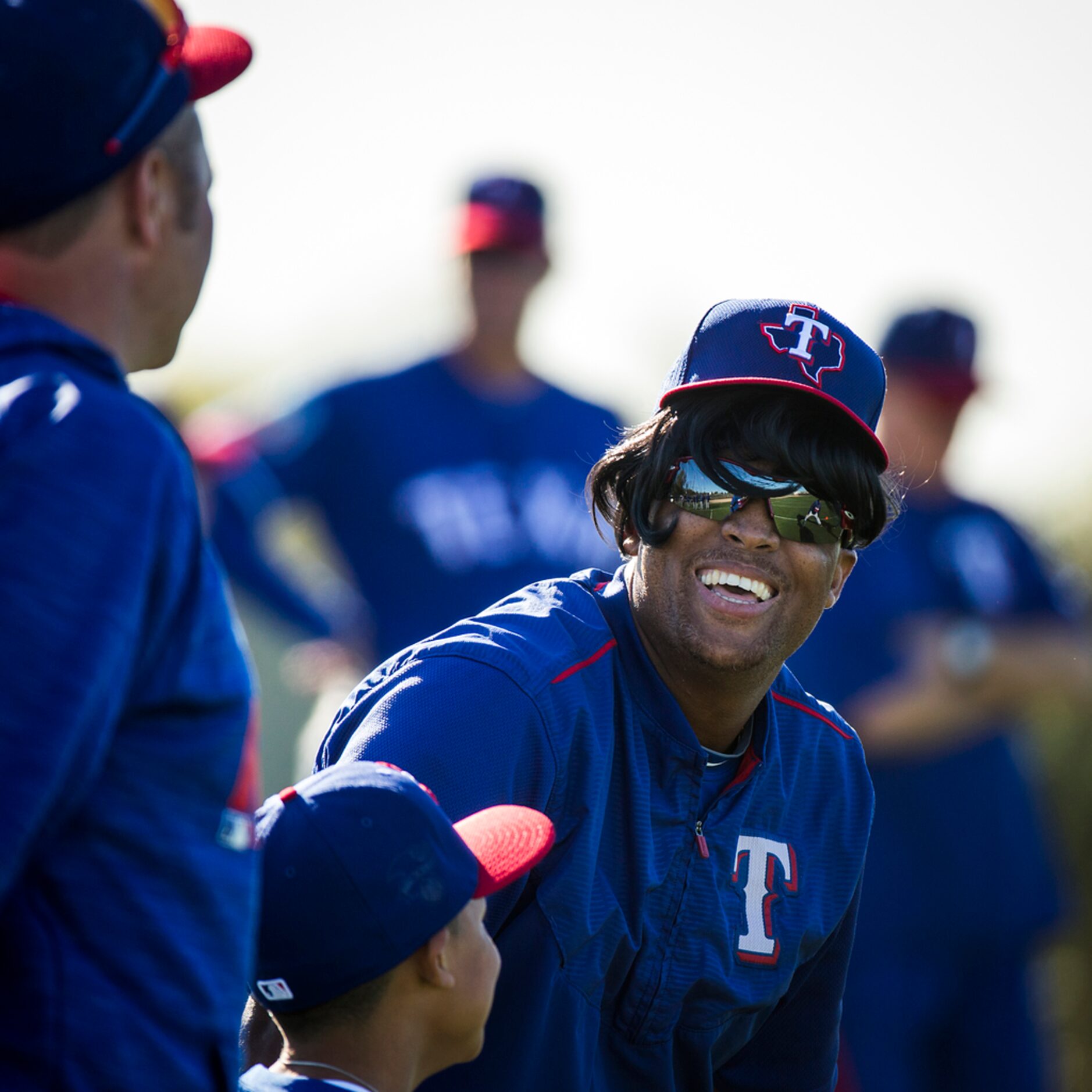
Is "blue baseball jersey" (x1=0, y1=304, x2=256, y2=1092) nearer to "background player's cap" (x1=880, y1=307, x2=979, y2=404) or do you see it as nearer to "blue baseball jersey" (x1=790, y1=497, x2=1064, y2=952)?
"blue baseball jersey" (x1=790, y1=497, x2=1064, y2=952)

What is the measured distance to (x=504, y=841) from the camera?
2.40m

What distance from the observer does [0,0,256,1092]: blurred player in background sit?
1519 millimetres

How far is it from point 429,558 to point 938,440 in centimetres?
225

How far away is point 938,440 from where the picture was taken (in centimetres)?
622

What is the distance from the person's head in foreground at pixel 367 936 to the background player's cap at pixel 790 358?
1.06 metres

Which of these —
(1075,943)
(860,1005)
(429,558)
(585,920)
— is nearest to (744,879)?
(585,920)

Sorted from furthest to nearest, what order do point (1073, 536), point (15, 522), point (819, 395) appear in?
point (1073, 536)
point (819, 395)
point (15, 522)

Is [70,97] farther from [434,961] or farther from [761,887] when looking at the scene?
[761,887]

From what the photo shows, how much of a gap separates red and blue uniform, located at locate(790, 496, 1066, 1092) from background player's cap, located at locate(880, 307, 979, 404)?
617 millimetres

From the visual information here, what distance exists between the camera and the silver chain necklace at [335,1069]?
219cm

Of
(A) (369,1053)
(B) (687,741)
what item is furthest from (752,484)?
(A) (369,1053)

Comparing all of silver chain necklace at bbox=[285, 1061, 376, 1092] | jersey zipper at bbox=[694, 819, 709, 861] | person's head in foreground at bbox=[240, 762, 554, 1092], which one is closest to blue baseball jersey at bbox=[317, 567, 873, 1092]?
jersey zipper at bbox=[694, 819, 709, 861]

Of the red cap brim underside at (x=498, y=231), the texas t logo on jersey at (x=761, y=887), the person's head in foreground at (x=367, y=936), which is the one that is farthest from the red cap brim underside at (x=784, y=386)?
the red cap brim underside at (x=498, y=231)

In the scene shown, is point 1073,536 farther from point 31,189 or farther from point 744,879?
point 31,189
